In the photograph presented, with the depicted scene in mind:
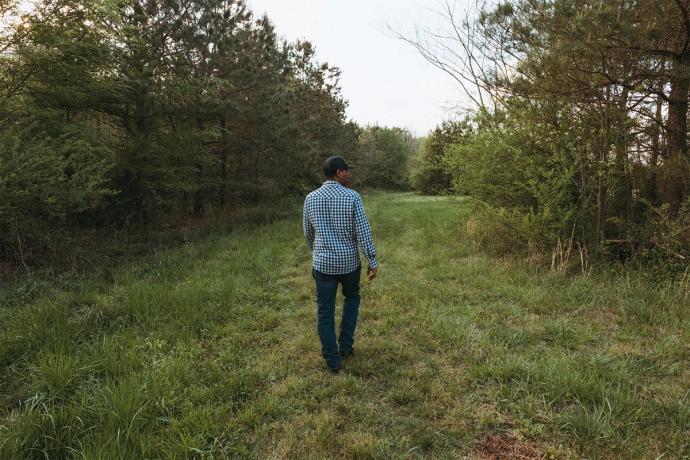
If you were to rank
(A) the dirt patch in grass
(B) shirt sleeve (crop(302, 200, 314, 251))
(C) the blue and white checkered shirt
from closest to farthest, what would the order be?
(A) the dirt patch in grass < (C) the blue and white checkered shirt < (B) shirt sleeve (crop(302, 200, 314, 251))

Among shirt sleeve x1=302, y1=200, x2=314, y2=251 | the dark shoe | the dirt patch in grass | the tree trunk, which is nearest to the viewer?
the dirt patch in grass

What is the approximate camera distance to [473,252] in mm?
8188

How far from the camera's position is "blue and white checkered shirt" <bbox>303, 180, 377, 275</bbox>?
3.49m

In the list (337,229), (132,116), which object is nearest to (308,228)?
(337,229)

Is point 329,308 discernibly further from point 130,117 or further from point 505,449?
point 130,117

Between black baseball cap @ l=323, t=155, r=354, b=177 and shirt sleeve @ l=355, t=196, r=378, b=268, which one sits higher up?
black baseball cap @ l=323, t=155, r=354, b=177

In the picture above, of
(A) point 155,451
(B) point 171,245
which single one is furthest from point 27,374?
(B) point 171,245

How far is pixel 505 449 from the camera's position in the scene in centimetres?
256

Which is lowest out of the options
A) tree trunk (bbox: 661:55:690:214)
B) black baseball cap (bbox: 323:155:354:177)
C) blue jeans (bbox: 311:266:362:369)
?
blue jeans (bbox: 311:266:362:369)

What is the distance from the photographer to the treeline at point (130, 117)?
712 cm

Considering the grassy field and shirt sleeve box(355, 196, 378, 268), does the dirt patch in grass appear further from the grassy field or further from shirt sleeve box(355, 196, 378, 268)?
shirt sleeve box(355, 196, 378, 268)

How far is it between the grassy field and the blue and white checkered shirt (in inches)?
42.6

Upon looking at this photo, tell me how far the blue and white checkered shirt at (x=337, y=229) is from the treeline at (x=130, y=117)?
5.90m

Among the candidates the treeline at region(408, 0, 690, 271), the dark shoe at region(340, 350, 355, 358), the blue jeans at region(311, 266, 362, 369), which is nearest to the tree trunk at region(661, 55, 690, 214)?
the treeline at region(408, 0, 690, 271)
